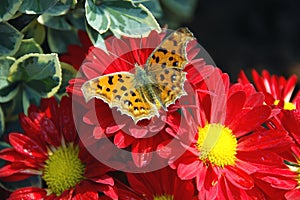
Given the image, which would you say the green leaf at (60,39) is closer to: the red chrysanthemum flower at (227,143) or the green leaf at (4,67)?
the green leaf at (4,67)

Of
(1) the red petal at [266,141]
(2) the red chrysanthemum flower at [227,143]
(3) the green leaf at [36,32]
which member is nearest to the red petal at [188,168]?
(2) the red chrysanthemum flower at [227,143]

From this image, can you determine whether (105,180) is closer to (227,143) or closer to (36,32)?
(227,143)

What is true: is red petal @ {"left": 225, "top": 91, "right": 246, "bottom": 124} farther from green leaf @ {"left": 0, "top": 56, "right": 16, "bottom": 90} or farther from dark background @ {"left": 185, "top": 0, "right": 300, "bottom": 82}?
dark background @ {"left": 185, "top": 0, "right": 300, "bottom": 82}

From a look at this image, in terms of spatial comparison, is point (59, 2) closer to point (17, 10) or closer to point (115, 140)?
point (17, 10)

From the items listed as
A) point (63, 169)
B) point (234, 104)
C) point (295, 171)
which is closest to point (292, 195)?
point (295, 171)

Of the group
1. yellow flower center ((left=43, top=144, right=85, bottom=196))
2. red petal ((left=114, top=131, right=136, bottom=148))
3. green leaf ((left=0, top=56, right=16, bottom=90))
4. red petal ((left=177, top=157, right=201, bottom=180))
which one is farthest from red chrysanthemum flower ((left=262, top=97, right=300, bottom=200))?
green leaf ((left=0, top=56, right=16, bottom=90))

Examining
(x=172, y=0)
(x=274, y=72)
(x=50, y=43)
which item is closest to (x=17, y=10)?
(x=50, y=43)
